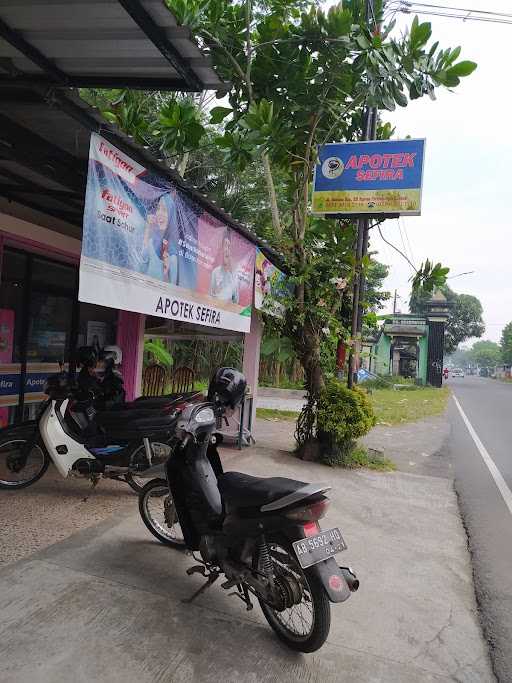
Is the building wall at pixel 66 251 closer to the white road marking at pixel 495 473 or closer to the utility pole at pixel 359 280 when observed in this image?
the utility pole at pixel 359 280

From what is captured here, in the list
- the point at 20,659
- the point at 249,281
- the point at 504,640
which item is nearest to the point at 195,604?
the point at 20,659

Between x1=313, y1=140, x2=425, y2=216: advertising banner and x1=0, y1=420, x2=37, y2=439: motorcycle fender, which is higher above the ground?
x1=313, y1=140, x2=425, y2=216: advertising banner

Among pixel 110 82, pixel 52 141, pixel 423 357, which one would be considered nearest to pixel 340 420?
pixel 52 141

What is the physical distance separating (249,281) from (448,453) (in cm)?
525

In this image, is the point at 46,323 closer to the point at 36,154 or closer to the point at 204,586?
the point at 36,154

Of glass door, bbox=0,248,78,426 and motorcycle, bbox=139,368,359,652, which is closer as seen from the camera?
motorcycle, bbox=139,368,359,652

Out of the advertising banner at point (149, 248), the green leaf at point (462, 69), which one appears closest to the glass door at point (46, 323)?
the advertising banner at point (149, 248)

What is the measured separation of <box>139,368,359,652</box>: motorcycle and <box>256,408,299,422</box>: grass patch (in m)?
9.26

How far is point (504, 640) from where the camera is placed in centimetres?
298

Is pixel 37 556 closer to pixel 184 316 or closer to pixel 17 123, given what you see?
pixel 184 316

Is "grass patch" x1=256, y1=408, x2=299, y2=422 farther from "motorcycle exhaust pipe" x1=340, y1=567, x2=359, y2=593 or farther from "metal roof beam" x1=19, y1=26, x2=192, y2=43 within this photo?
"metal roof beam" x1=19, y1=26, x2=192, y2=43

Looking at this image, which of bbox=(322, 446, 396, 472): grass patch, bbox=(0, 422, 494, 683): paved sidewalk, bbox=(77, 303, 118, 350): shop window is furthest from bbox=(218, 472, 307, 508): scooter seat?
bbox=(77, 303, 118, 350): shop window

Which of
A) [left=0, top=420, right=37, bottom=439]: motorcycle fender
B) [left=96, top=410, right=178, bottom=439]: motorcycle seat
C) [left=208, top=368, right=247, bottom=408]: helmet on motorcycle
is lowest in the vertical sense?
[left=0, top=420, right=37, bottom=439]: motorcycle fender

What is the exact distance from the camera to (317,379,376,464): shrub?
23.6 ft
